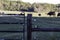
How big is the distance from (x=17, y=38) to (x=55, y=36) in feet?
3.81

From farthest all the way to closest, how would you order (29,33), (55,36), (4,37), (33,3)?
(33,3)
(55,36)
(4,37)
(29,33)

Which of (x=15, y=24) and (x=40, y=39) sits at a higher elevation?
(x=15, y=24)

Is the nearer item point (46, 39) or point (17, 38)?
point (17, 38)

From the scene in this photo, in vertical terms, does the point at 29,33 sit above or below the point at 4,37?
above

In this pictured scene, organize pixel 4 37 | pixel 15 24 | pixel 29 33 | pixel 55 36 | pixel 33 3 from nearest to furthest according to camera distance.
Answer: pixel 29 33 → pixel 4 37 → pixel 15 24 → pixel 55 36 → pixel 33 3

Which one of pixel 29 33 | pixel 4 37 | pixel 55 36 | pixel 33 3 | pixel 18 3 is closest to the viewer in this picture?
pixel 29 33

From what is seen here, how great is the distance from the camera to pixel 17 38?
4625 millimetres

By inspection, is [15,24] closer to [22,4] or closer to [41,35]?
[41,35]

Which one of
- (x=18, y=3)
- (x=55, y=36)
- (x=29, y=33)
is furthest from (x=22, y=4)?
(x=29, y=33)

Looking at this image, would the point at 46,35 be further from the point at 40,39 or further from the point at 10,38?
the point at 10,38

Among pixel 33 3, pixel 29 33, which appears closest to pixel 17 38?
pixel 29 33

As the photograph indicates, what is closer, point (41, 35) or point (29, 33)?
point (29, 33)

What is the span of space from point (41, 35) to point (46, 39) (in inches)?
8.9

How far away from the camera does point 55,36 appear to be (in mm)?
5367
